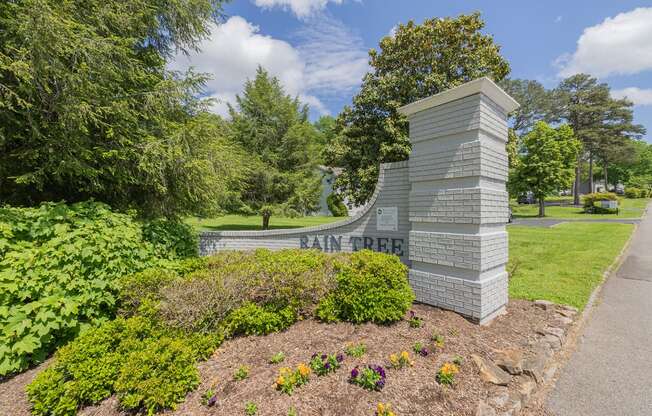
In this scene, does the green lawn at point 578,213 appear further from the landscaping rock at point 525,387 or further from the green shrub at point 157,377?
the green shrub at point 157,377

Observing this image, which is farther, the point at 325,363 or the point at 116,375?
the point at 325,363

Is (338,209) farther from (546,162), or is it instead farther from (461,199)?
(461,199)

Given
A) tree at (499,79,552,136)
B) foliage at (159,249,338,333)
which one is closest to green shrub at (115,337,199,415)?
foliage at (159,249,338,333)

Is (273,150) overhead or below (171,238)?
overhead

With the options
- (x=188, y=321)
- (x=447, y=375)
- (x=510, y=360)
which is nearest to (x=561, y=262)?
(x=510, y=360)

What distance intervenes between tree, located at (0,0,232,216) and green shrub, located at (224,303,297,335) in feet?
11.7

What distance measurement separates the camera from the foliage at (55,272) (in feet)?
8.87

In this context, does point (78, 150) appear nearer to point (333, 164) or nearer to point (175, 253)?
point (175, 253)

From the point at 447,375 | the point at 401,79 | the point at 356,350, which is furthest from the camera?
the point at 401,79

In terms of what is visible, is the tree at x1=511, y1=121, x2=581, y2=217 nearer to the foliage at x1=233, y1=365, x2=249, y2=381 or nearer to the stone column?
the stone column

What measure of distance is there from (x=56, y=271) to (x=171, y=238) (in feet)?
5.81

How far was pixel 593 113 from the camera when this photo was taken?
29672 millimetres

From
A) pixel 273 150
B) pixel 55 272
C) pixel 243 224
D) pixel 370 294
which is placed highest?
pixel 273 150

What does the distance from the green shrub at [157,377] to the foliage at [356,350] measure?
1456mm
